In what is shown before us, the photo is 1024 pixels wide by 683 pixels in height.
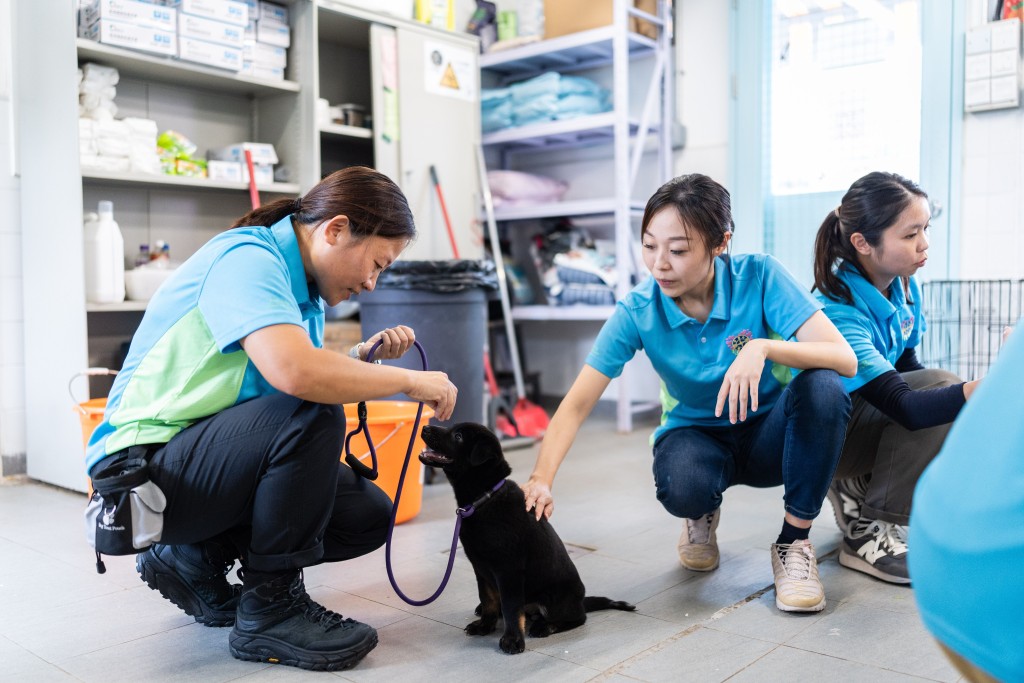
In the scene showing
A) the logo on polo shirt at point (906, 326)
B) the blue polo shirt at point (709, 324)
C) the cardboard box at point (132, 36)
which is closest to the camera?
the blue polo shirt at point (709, 324)

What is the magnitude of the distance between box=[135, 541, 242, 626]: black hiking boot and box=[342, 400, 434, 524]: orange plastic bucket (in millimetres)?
565

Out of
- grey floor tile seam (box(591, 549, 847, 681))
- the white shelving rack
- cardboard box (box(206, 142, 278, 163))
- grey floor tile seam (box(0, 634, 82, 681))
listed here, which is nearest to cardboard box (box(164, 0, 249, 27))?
cardboard box (box(206, 142, 278, 163))

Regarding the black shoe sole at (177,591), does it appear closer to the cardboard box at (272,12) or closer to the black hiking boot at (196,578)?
the black hiking boot at (196,578)

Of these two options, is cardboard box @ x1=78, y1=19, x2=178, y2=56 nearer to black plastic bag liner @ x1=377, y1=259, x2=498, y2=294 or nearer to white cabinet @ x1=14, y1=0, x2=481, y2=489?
white cabinet @ x1=14, y1=0, x2=481, y2=489

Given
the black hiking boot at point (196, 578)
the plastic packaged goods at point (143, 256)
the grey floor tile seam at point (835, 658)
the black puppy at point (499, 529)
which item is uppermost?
the plastic packaged goods at point (143, 256)

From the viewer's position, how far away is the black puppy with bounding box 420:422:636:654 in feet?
4.72

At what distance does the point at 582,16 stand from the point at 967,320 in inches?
84.3

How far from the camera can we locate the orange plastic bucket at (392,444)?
221cm

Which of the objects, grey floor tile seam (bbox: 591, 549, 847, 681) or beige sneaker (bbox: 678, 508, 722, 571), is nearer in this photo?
grey floor tile seam (bbox: 591, 549, 847, 681)

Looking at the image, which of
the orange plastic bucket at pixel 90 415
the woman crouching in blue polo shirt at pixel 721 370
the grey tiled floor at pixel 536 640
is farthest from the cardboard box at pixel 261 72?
the woman crouching in blue polo shirt at pixel 721 370

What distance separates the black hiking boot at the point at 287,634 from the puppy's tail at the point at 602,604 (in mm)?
438

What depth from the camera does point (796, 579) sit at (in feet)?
5.57

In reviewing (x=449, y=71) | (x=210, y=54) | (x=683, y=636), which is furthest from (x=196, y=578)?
(x=449, y=71)

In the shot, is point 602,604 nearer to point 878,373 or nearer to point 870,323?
point 878,373
